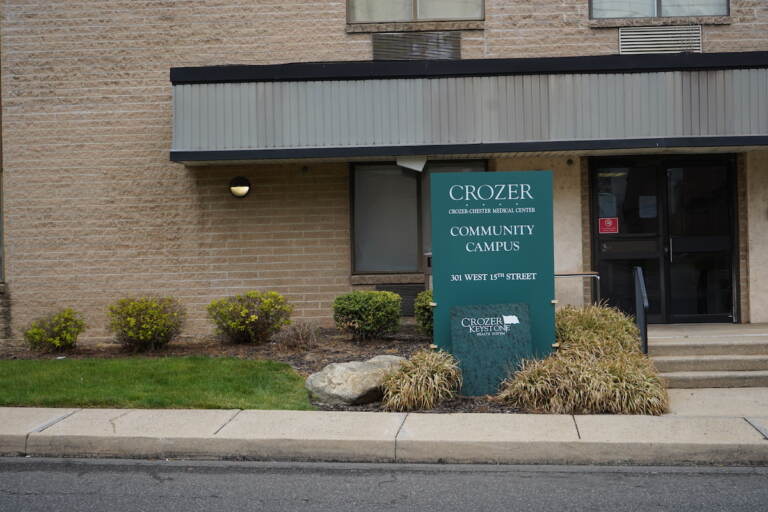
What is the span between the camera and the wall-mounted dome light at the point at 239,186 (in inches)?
481

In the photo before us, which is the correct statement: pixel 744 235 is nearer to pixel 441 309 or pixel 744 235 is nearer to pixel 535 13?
pixel 535 13

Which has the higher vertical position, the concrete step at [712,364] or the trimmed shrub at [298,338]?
the trimmed shrub at [298,338]

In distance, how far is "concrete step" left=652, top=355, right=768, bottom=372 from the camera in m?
8.98

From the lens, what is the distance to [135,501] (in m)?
5.43

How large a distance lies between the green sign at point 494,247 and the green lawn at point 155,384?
1.95 metres

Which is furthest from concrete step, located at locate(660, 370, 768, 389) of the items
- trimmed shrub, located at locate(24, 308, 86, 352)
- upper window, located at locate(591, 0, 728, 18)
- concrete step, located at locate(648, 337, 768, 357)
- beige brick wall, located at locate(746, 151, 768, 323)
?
→ trimmed shrub, located at locate(24, 308, 86, 352)

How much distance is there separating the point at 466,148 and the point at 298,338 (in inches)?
141

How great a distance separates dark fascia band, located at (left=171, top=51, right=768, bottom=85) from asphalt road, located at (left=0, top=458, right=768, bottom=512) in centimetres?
628

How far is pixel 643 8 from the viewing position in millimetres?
12109

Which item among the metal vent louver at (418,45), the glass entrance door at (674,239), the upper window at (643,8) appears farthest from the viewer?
the metal vent louver at (418,45)

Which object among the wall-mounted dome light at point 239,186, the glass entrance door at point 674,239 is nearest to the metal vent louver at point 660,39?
the glass entrance door at point 674,239

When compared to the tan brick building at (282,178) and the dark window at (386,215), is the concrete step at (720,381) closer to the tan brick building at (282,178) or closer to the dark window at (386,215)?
the tan brick building at (282,178)

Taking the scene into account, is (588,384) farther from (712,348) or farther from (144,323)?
(144,323)

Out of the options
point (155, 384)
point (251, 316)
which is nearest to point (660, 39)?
point (251, 316)
